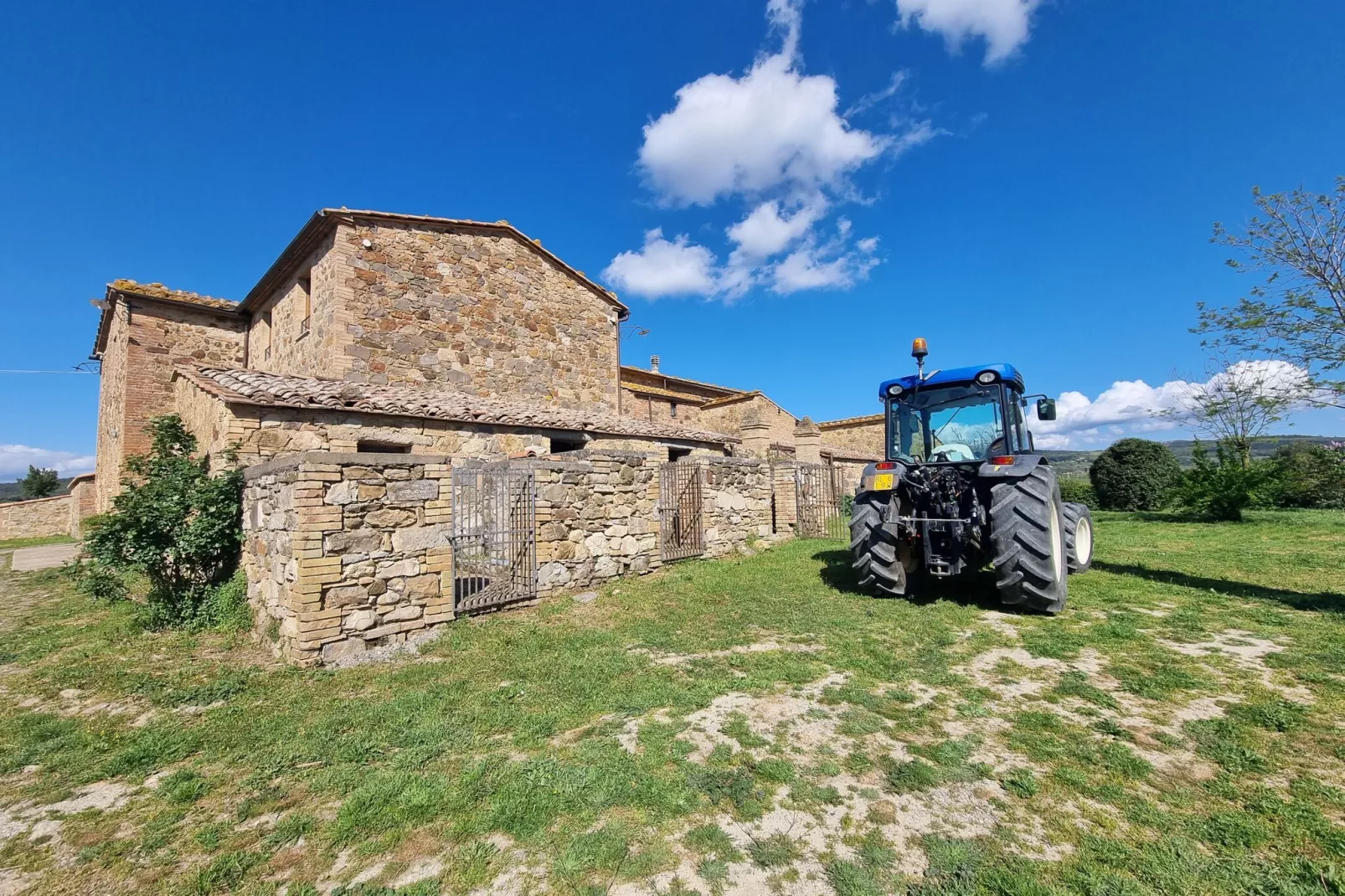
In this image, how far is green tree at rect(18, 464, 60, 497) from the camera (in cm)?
3309

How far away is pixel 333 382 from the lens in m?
10.2

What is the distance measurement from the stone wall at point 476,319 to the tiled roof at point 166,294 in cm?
585

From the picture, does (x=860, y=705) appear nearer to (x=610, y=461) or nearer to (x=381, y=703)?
(x=381, y=703)

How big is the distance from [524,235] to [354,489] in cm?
1090

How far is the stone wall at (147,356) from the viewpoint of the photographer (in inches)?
512

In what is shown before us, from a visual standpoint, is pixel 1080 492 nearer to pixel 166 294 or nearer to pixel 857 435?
pixel 857 435

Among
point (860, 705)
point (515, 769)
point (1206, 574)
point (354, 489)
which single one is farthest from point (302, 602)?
point (1206, 574)

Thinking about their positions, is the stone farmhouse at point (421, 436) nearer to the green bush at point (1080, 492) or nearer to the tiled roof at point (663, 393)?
the tiled roof at point (663, 393)

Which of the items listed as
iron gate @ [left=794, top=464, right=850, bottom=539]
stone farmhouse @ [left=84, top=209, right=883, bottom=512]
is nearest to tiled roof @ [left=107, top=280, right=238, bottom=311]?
stone farmhouse @ [left=84, top=209, right=883, bottom=512]

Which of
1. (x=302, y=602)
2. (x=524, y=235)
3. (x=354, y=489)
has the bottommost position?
(x=302, y=602)

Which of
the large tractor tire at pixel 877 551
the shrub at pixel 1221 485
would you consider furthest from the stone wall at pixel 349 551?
the shrub at pixel 1221 485

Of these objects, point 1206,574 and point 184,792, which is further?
point 1206,574

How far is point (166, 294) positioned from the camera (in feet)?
44.5

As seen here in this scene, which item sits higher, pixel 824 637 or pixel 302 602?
pixel 302 602
